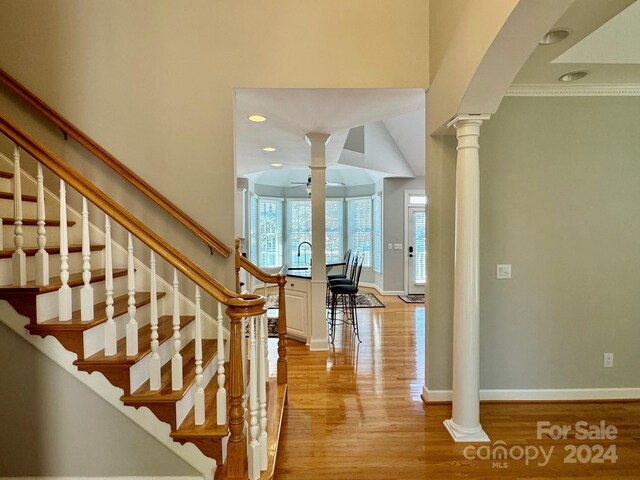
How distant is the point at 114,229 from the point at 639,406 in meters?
4.54

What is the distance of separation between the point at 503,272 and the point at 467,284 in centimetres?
72

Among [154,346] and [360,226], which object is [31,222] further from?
[360,226]

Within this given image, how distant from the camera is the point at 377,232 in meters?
7.87

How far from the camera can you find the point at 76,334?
1.70 m

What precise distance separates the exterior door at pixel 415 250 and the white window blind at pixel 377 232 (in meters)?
0.70

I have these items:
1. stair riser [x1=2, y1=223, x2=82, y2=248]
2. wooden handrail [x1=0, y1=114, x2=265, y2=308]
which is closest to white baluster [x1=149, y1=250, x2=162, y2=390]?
wooden handrail [x1=0, y1=114, x2=265, y2=308]

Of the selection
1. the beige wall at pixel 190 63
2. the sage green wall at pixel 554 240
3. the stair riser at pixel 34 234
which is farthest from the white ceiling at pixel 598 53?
the stair riser at pixel 34 234

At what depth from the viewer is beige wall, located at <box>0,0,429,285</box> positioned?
2.51 metres

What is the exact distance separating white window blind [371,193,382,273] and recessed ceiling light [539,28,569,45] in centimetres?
562

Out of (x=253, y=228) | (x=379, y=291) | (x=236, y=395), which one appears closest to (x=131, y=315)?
(x=236, y=395)

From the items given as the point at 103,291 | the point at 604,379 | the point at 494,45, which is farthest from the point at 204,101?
the point at 604,379

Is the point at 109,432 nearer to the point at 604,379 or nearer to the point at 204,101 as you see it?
the point at 204,101

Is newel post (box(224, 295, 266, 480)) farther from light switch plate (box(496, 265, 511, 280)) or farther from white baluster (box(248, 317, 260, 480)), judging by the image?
light switch plate (box(496, 265, 511, 280))

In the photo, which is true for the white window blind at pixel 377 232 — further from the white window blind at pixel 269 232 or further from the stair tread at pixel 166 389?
the stair tread at pixel 166 389
